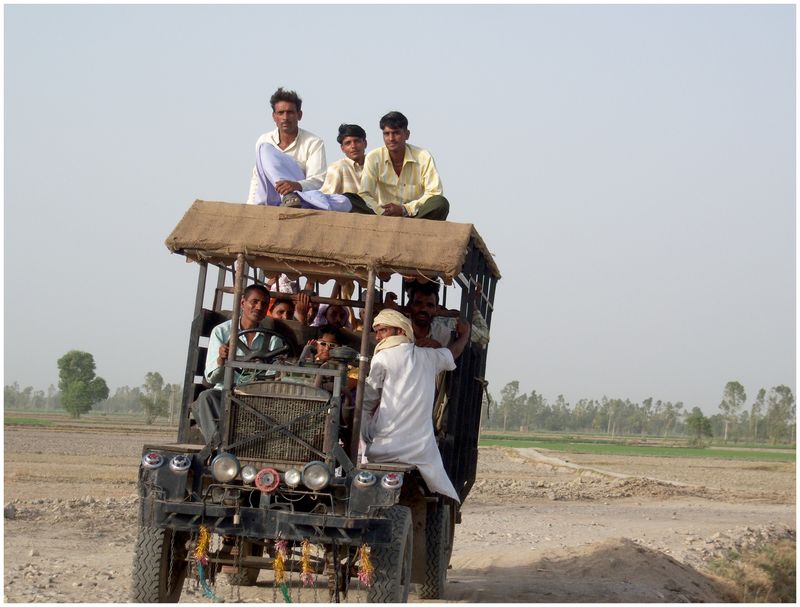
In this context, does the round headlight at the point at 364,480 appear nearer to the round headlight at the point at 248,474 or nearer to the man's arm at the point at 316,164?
the round headlight at the point at 248,474

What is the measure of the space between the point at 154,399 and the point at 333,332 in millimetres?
89147

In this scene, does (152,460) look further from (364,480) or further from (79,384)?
(79,384)

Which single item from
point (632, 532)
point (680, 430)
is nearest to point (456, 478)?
point (632, 532)

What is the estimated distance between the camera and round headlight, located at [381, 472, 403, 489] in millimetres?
8109

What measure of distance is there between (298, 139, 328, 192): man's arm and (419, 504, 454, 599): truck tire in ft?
10.2

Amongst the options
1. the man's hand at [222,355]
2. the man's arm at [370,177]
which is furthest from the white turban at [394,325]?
the man's arm at [370,177]

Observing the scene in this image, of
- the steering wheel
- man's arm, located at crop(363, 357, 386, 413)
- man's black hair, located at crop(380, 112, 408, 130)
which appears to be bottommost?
man's arm, located at crop(363, 357, 386, 413)

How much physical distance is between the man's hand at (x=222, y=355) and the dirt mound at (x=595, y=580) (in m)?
3.29

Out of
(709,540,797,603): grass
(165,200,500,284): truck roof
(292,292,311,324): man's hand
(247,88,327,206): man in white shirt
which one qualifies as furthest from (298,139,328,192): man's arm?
(709,540,797,603): grass

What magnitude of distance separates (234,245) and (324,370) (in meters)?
1.22

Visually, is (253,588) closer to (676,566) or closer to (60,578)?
(60,578)

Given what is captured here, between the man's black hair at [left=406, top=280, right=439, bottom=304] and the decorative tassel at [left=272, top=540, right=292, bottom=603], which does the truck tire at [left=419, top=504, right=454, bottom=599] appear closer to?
the man's black hair at [left=406, top=280, right=439, bottom=304]

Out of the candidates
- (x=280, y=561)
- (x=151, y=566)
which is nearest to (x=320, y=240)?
(x=280, y=561)

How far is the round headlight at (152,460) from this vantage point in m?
8.23
